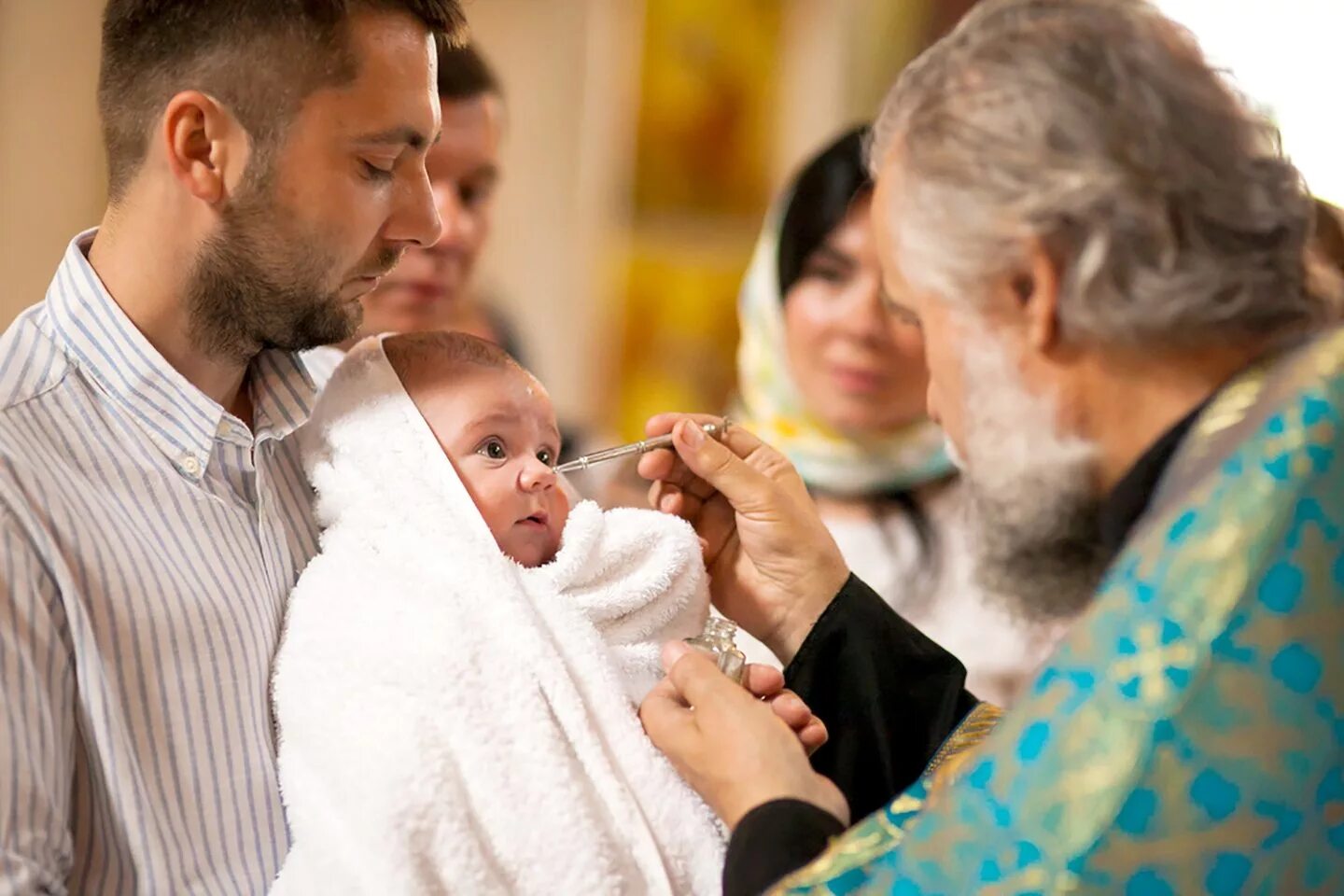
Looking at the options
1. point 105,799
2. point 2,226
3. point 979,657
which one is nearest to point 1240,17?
point 979,657

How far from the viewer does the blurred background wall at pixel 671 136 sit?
180 inches

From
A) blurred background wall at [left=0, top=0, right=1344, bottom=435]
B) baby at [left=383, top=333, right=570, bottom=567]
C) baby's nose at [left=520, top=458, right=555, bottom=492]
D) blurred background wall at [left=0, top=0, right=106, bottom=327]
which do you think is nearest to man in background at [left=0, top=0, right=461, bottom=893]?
baby at [left=383, top=333, right=570, bottom=567]

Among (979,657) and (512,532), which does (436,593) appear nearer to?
(512,532)

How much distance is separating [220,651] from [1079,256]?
2.94 feet

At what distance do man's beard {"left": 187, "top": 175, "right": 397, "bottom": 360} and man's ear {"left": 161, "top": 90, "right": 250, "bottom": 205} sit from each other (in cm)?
3

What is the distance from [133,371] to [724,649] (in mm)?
695

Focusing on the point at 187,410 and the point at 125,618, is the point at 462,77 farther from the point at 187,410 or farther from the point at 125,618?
the point at 125,618

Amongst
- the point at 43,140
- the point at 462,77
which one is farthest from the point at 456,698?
the point at 43,140

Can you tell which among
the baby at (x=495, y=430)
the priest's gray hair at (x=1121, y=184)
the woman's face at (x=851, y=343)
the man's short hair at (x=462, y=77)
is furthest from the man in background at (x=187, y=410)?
the woman's face at (x=851, y=343)

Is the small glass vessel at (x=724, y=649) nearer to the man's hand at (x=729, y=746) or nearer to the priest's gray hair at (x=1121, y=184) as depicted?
the man's hand at (x=729, y=746)

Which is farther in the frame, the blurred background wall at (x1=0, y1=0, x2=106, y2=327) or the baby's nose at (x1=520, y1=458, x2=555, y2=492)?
the blurred background wall at (x1=0, y1=0, x2=106, y2=327)

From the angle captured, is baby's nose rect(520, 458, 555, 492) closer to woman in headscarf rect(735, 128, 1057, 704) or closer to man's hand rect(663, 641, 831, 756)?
man's hand rect(663, 641, 831, 756)

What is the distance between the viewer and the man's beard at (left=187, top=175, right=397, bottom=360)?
1.54 meters

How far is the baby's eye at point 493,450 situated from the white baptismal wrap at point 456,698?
0.06 meters
